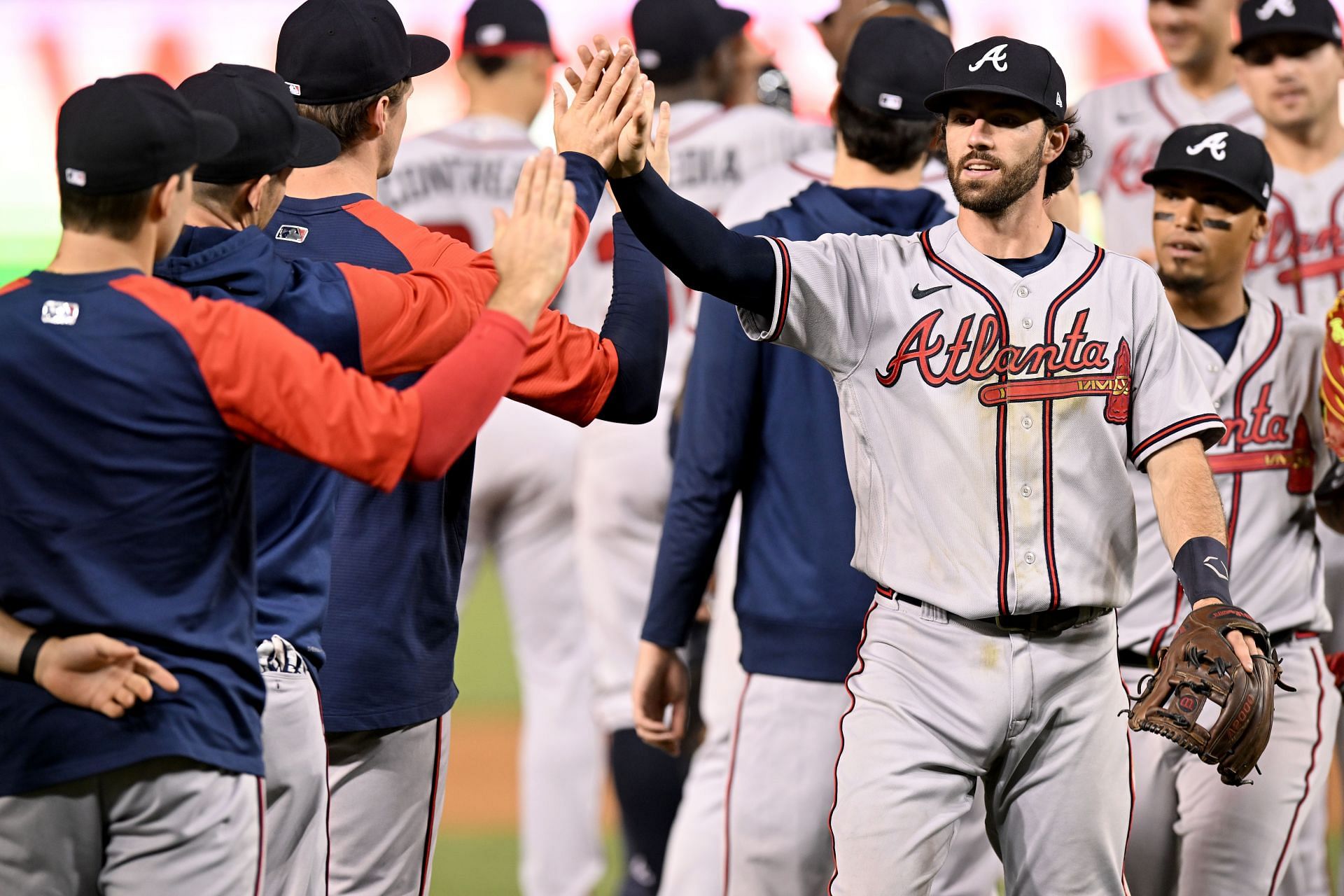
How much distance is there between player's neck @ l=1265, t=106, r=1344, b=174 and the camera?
16.3 feet

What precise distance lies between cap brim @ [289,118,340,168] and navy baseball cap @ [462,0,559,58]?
10.3 feet

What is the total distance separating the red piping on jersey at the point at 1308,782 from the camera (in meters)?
3.78

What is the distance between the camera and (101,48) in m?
11.1

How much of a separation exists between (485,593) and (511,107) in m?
7.19

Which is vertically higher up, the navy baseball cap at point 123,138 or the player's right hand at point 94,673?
the navy baseball cap at point 123,138

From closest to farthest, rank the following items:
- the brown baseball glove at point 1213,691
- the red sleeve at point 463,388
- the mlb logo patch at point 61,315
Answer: the mlb logo patch at point 61,315 → the red sleeve at point 463,388 → the brown baseball glove at point 1213,691

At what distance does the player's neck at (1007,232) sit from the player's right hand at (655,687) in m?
1.23

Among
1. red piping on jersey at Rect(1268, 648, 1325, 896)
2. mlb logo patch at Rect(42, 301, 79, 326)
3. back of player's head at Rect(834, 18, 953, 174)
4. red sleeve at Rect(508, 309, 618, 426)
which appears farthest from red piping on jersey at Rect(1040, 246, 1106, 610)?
mlb logo patch at Rect(42, 301, 79, 326)

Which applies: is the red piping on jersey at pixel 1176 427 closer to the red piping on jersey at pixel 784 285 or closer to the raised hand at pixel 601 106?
the red piping on jersey at pixel 784 285

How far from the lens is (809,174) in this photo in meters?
4.50

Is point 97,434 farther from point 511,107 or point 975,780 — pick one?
point 511,107

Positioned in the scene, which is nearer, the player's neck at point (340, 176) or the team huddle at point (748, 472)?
the team huddle at point (748, 472)

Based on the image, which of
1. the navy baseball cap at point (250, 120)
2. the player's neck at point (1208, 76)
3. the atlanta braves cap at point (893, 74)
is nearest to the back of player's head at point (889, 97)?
the atlanta braves cap at point (893, 74)

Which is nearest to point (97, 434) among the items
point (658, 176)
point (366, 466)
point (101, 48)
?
point (366, 466)
